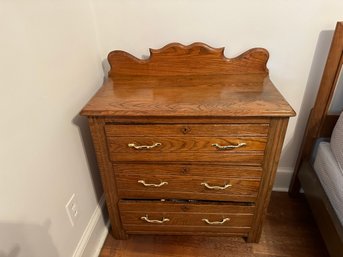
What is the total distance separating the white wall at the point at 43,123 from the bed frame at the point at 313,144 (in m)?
1.05

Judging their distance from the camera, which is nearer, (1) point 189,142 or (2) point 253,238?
(1) point 189,142

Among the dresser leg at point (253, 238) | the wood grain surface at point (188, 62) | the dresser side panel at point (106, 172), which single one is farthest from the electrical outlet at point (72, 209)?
the dresser leg at point (253, 238)

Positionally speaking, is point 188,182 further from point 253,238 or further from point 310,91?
point 310,91

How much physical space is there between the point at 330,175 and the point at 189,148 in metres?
0.63

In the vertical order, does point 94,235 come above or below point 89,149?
below

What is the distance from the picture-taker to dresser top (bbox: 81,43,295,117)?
87cm

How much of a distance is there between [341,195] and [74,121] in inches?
43.0

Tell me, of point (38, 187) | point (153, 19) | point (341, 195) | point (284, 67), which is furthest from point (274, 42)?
point (38, 187)

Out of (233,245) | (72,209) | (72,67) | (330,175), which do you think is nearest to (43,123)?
(72,67)

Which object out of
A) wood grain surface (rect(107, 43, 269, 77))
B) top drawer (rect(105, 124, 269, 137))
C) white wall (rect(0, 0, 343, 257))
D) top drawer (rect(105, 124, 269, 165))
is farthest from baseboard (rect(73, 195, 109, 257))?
wood grain surface (rect(107, 43, 269, 77))

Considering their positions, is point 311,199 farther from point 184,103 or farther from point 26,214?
point 26,214

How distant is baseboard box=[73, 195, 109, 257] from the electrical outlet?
0.40 ft

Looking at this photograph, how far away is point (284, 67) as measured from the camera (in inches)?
47.3

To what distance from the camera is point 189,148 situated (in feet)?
3.10
